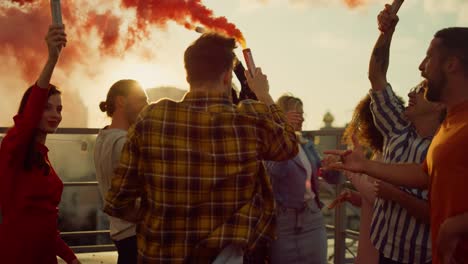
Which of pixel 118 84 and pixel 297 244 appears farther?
pixel 297 244

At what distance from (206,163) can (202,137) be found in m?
0.11

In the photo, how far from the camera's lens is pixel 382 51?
4012mm

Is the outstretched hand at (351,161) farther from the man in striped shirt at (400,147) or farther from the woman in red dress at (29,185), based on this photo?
the woman in red dress at (29,185)

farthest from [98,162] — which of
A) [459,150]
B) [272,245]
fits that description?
[459,150]

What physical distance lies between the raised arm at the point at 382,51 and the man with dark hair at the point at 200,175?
4.51 feet

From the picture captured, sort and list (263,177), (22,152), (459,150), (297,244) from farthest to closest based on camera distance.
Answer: (297,244) < (22,152) < (263,177) < (459,150)

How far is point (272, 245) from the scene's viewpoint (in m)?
4.79

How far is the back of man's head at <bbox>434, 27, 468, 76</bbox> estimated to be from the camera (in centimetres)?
298

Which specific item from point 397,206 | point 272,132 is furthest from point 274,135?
point 397,206

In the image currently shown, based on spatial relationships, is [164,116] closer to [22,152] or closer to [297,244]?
[22,152]

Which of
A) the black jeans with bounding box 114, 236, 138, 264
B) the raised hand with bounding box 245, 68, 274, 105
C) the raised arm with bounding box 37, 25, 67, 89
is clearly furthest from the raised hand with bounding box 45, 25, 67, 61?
the black jeans with bounding box 114, 236, 138, 264

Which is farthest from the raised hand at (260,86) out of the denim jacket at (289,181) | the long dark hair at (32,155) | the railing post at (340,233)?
the railing post at (340,233)

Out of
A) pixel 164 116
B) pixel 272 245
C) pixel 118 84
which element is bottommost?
pixel 272 245

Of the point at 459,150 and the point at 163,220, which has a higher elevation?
the point at 459,150
